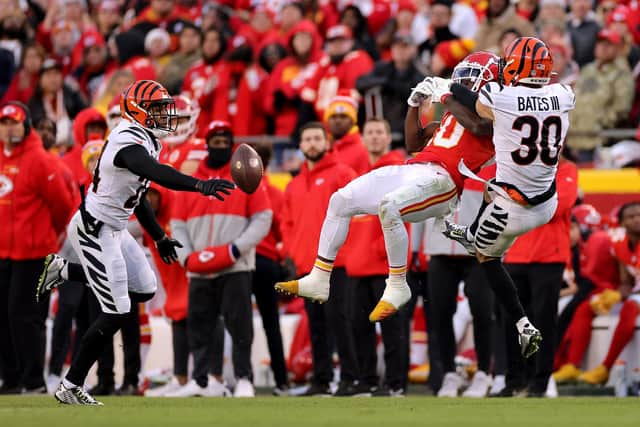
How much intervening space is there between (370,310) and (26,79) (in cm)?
708

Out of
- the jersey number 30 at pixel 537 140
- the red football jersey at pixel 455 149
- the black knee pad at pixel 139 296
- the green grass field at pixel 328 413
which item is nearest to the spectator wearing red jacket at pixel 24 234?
the green grass field at pixel 328 413

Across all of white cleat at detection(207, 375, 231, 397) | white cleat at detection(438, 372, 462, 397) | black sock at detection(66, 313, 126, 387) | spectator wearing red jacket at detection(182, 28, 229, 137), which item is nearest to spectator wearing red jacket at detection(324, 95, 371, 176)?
white cleat at detection(438, 372, 462, 397)

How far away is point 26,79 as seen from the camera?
1719 cm

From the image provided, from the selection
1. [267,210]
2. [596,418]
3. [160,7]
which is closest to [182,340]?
[267,210]

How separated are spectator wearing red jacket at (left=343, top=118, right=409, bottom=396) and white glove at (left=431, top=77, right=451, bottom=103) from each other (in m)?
2.14

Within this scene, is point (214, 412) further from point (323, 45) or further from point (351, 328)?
point (323, 45)

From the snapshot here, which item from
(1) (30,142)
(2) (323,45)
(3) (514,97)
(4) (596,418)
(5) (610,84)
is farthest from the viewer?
(2) (323,45)

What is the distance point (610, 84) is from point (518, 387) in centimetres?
451

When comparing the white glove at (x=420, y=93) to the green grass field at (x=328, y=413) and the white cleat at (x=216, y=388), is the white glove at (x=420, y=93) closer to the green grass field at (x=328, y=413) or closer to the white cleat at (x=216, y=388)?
the green grass field at (x=328, y=413)

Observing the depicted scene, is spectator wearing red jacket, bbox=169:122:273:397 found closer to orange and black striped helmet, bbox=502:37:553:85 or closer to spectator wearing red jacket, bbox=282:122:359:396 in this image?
spectator wearing red jacket, bbox=282:122:359:396

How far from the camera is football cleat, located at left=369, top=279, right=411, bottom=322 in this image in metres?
9.43

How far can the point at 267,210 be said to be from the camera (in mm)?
12094

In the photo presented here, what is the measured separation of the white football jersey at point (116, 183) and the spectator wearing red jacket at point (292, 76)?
6.26 meters

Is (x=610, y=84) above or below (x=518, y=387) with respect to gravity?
above
